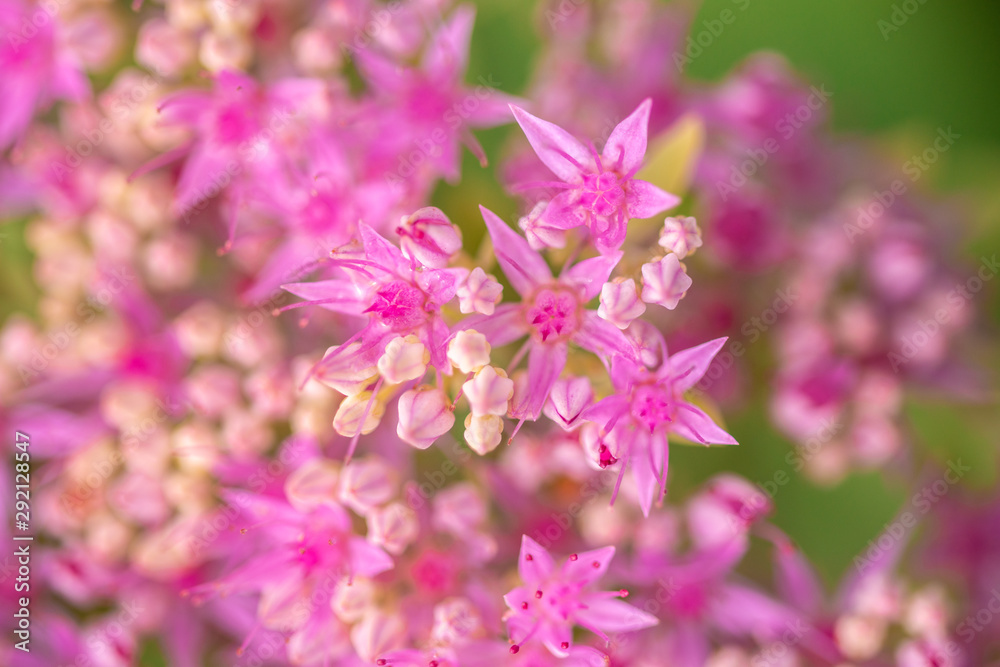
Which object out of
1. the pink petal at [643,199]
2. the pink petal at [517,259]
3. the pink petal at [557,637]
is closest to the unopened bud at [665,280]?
Answer: the pink petal at [643,199]

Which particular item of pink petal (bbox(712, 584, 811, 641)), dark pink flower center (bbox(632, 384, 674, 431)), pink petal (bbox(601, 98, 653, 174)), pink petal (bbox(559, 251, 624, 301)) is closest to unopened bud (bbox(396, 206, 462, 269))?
pink petal (bbox(559, 251, 624, 301))

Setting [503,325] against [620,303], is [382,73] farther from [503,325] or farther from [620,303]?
[620,303]

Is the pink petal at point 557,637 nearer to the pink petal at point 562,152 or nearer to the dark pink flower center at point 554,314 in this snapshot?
the dark pink flower center at point 554,314

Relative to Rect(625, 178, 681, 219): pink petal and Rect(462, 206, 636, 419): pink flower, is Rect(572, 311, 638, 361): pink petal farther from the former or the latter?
Rect(625, 178, 681, 219): pink petal

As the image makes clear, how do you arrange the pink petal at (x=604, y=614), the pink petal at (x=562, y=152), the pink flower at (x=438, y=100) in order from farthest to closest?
the pink flower at (x=438, y=100) < the pink petal at (x=604, y=614) < the pink petal at (x=562, y=152)

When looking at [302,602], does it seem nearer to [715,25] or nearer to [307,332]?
[307,332]
